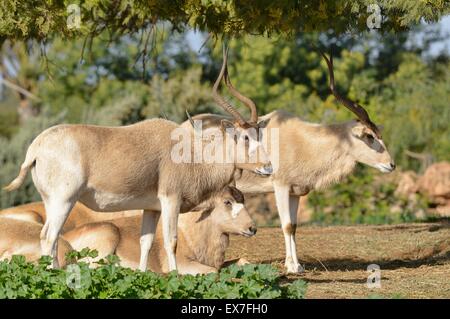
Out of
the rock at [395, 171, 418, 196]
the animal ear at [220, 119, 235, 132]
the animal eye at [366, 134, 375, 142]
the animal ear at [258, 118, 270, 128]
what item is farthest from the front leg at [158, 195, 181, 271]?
the rock at [395, 171, 418, 196]

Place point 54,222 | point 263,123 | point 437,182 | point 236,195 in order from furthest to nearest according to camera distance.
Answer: point 437,182
point 263,123
point 236,195
point 54,222

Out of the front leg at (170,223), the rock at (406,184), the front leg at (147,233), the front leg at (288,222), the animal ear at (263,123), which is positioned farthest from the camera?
the rock at (406,184)

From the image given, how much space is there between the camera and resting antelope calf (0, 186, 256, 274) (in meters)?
10.1

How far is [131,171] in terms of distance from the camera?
9.46 metres

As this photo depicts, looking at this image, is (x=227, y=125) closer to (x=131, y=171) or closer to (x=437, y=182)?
(x=131, y=171)

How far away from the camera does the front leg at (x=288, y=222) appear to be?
426 inches

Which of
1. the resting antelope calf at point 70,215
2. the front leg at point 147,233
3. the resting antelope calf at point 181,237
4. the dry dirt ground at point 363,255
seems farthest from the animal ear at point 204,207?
the resting antelope calf at point 70,215

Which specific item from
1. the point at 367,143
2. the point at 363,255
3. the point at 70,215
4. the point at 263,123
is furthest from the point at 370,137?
the point at 70,215

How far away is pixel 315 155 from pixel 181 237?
6.56 ft

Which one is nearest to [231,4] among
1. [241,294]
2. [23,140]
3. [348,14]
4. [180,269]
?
[348,14]

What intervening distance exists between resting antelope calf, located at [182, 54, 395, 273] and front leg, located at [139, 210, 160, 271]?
70.4 inches

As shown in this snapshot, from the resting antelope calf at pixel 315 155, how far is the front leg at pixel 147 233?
1789 millimetres

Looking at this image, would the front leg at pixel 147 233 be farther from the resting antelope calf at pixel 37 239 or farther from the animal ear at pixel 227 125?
the animal ear at pixel 227 125
